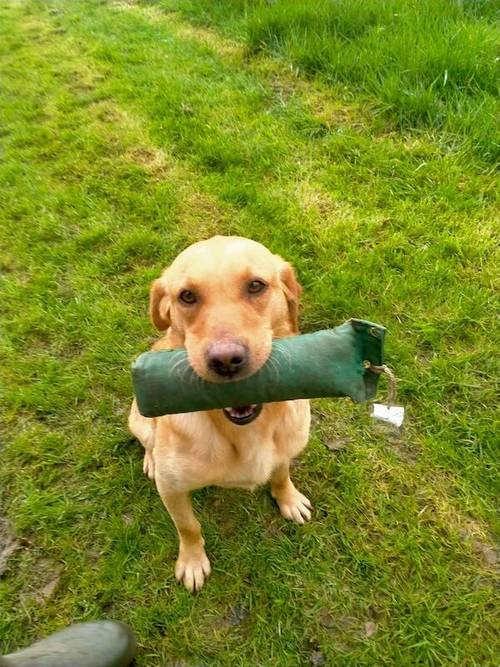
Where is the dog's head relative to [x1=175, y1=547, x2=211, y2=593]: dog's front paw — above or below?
above

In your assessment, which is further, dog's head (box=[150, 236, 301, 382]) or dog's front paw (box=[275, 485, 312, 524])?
dog's front paw (box=[275, 485, 312, 524])

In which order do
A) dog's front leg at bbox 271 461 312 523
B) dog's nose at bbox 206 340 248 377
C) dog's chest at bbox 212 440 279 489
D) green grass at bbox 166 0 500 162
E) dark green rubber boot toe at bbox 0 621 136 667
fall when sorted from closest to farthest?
dog's nose at bbox 206 340 248 377, dark green rubber boot toe at bbox 0 621 136 667, dog's chest at bbox 212 440 279 489, dog's front leg at bbox 271 461 312 523, green grass at bbox 166 0 500 162

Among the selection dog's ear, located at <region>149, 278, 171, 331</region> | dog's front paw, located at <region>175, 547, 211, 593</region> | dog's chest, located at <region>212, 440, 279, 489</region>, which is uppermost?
dog's ear, located at <region>149, 278, 171, 331</region>

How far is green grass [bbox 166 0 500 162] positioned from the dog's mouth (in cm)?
342

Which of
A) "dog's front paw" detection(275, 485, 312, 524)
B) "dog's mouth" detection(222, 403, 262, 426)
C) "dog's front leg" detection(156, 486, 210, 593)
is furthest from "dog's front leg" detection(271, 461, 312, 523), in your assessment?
"dog's mouth" detection(222, 403, 262, 426)

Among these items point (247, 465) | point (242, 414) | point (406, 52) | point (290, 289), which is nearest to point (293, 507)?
point (247, 465)

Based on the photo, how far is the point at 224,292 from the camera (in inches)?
84.7

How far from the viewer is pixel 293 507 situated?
2916mm

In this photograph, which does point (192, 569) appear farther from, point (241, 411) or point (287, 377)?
point (287, 377)

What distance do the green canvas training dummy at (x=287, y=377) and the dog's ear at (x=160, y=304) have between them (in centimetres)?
51

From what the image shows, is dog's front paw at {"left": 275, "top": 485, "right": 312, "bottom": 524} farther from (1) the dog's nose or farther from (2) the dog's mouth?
(1) the dog's nose

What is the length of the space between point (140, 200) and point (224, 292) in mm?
2969

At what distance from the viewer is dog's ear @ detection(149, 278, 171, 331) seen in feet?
8.14

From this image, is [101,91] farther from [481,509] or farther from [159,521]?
[481,509]
